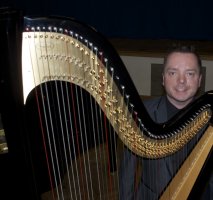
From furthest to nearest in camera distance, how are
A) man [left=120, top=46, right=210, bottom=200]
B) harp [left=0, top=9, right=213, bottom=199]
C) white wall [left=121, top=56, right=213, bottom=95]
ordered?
white wall [left=121, top=56, right=213, bottom=95] < man [left=120, top=46, right=210, bottom=200] < harp [left=0, top=9, right=213, bottom=199]

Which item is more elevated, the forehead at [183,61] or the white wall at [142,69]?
the forehead at [183,61]

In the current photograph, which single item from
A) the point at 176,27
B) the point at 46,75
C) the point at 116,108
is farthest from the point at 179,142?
the point at 176,27

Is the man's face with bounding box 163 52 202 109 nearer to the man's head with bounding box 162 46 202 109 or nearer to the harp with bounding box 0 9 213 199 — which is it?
the man's head with bounding box 162 46 202 109

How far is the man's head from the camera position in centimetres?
142

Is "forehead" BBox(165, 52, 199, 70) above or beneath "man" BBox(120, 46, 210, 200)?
above

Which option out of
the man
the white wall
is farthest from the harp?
the white wall

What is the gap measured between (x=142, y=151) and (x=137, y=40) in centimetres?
251

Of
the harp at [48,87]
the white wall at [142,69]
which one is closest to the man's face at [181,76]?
the harp at [48,87]

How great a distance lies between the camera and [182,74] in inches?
56.2

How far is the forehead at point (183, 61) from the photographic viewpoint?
55.7 inches

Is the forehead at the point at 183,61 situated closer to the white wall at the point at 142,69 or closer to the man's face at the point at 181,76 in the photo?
the man's face at the point at 181,76

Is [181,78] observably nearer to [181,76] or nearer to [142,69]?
[181,76]

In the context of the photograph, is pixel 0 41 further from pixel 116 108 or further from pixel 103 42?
pixel 116 108

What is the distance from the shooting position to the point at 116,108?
0.86 metres
